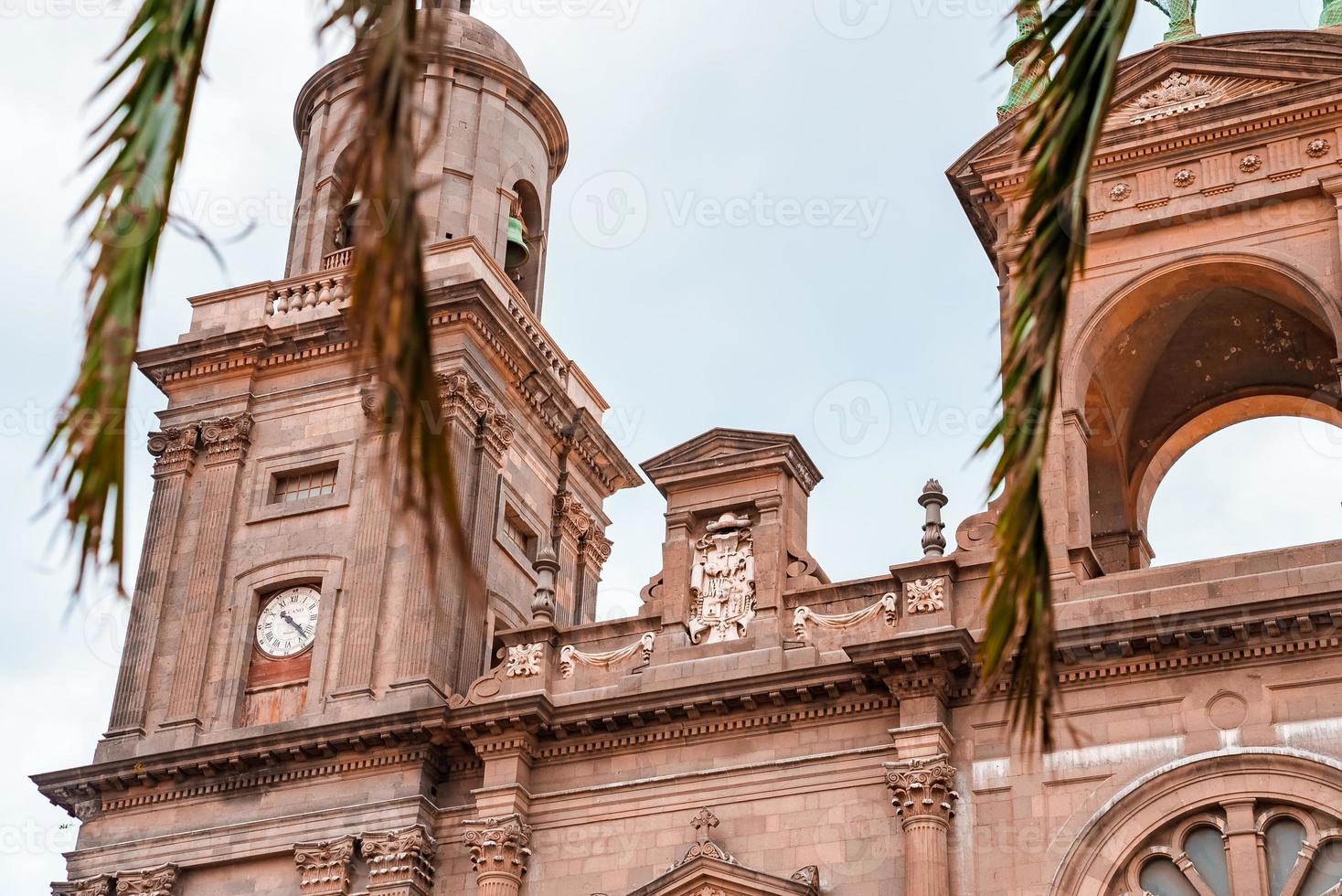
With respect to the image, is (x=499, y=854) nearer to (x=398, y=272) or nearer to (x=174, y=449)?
(x=174, y=449)

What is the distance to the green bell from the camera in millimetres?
34125

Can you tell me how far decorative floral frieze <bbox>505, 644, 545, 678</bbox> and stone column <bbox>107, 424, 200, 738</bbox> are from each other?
5.32 meters

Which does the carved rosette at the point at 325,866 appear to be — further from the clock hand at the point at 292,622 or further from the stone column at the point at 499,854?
the clock hand at the point at 292,622

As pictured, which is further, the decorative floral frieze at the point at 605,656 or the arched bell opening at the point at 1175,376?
the arched bell opening at the point at 1175,376

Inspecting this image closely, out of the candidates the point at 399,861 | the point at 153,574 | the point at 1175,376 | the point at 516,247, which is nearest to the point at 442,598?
the point at 399,861

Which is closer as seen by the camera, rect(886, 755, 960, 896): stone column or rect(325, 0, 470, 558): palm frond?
rect(325, 0, 470, 558): palm frond

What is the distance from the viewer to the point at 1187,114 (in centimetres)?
2778

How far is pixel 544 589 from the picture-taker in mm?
28531

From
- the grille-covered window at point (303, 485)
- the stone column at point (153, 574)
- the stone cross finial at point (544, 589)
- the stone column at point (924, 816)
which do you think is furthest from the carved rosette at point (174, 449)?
the stone column at point (924, 816)

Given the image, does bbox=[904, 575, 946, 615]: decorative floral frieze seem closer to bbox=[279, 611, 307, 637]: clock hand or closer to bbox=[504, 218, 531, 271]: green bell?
bbox=[279, 611, 307, 637]: clock hand

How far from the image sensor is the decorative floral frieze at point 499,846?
Result: 25547 mm

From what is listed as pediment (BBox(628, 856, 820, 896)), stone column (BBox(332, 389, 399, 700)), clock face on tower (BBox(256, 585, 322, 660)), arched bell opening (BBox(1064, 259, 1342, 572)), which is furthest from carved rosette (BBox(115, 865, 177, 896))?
arched bell opening (BBox(1064, 259, 1342, 572))

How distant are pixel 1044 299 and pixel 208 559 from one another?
23033mm

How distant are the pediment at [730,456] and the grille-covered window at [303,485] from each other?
5089 millimetres
